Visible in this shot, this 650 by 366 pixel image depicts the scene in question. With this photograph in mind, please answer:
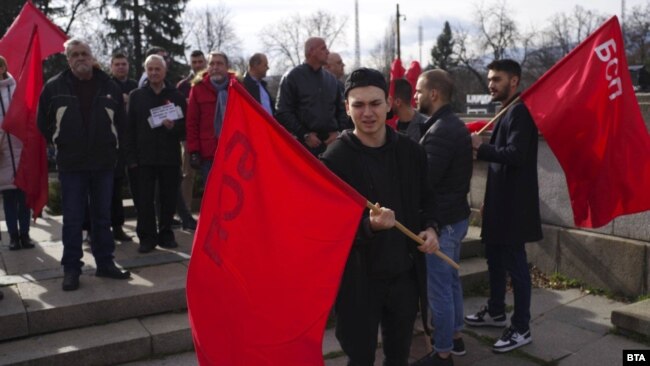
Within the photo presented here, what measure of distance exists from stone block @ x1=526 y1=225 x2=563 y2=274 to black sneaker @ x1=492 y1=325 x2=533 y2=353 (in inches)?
75.6

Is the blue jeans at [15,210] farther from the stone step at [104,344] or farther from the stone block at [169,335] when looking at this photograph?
the stone block at [169,335]

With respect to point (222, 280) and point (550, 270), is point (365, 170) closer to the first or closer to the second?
point (222, 280)

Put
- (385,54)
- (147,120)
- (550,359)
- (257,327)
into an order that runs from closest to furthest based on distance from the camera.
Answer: (257,327), (550,359), (147,120), (385,54)

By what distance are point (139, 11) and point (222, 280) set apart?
3450cm

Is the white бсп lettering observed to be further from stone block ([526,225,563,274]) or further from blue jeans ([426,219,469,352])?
stone block ([526,225,563,274])

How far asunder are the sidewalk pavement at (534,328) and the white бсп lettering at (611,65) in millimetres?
1984

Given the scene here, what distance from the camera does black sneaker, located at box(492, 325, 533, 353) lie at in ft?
15.0

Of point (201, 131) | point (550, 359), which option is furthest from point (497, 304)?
point (201, 131)

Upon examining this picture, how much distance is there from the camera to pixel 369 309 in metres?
2.96

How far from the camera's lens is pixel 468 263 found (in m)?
6.45

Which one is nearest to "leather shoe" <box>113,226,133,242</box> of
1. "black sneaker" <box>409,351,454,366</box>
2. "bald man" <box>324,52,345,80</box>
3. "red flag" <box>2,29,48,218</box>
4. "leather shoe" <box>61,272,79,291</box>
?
"red flag" <box>2,29,48,218</box>

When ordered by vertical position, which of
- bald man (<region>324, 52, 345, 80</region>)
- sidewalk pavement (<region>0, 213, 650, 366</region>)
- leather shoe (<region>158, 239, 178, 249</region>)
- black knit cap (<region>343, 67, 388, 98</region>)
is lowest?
sidewalk pavement (<region>0, 213, 650, 366</region>)

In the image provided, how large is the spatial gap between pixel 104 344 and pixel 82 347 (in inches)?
6.0

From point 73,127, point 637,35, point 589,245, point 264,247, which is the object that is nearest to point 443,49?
point 637,35
